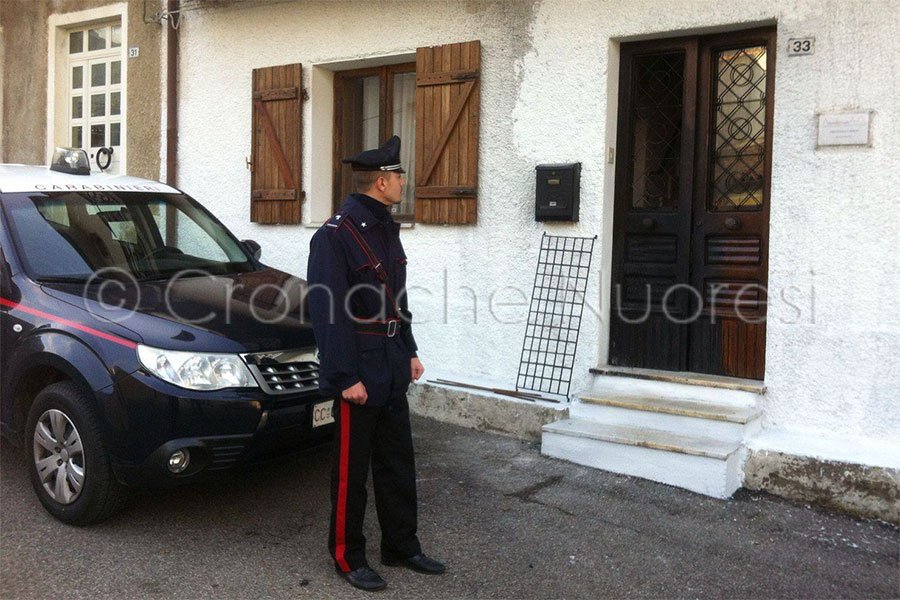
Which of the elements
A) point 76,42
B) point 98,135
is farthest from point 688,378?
point 76,42

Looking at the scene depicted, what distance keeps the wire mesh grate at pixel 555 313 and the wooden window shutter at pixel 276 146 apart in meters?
2.45

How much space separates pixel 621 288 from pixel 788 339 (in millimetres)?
1279

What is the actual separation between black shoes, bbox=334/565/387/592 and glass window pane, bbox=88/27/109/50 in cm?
772

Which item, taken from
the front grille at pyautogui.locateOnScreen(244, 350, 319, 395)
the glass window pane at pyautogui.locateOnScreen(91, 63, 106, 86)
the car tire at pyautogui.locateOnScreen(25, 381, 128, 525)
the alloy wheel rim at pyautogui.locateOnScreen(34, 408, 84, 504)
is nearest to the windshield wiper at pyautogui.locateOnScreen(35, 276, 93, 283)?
the car tire at pyautogui.locateOnScreen(25, 381, 128, 525)

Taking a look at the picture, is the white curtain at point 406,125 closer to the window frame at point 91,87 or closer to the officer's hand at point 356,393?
the window frame at point 91,87

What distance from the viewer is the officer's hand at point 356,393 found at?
3625 millimetres

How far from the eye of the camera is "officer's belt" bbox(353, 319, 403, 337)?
3.74 m

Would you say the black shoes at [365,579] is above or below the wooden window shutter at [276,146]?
below

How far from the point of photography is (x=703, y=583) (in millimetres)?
3832

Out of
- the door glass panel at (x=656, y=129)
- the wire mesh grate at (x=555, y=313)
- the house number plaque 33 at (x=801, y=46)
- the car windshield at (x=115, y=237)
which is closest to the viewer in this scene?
the car windshield at (x=115, y=237)

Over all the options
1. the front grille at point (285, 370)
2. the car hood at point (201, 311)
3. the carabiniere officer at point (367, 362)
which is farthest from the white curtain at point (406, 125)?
the carabiniere officer at point (367, 362)

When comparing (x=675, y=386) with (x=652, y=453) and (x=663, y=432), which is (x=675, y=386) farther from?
(x=652, y=453)

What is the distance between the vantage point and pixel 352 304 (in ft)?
12.2

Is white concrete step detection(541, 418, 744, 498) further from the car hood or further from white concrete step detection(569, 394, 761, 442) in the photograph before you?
the car hood
